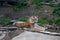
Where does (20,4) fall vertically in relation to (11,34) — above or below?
above

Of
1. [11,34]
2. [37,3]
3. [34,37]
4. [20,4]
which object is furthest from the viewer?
[20,4]

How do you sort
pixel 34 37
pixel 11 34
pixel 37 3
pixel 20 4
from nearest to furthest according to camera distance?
1. pixel 34 37
2. pixel 11 34
3. pixel 37 3
4. pixel 20 4

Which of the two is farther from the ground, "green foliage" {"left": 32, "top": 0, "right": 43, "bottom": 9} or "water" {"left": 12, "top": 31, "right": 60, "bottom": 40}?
"green foliage" {"left": 32, "top": 0, "right": 43, "bottom": 9}

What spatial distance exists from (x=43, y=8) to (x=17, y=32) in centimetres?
271

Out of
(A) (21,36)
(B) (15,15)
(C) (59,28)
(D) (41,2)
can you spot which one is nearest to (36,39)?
(A) (21,36)

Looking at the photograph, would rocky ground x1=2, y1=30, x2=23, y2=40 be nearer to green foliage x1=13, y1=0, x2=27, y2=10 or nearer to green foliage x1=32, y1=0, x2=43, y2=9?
green foliage x1=32, y1=0, x2=43, y2=9

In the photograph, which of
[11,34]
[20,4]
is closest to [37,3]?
[20,4]

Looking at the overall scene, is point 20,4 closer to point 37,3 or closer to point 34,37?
point 37,3

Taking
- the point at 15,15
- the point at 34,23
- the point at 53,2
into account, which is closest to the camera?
the point at 34,23

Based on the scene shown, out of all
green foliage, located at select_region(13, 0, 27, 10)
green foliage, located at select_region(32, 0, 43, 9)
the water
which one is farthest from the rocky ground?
green foliage, located at select_region(13, 0, 27, 10)

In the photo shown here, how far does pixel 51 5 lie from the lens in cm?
1184

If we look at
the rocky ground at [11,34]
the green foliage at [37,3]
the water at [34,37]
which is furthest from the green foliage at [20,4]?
the water at [34,37]

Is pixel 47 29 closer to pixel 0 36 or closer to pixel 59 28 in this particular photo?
pixel 59 28

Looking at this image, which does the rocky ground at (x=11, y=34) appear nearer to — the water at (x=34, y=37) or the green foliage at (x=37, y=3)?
the water at (x=34, y=37)
